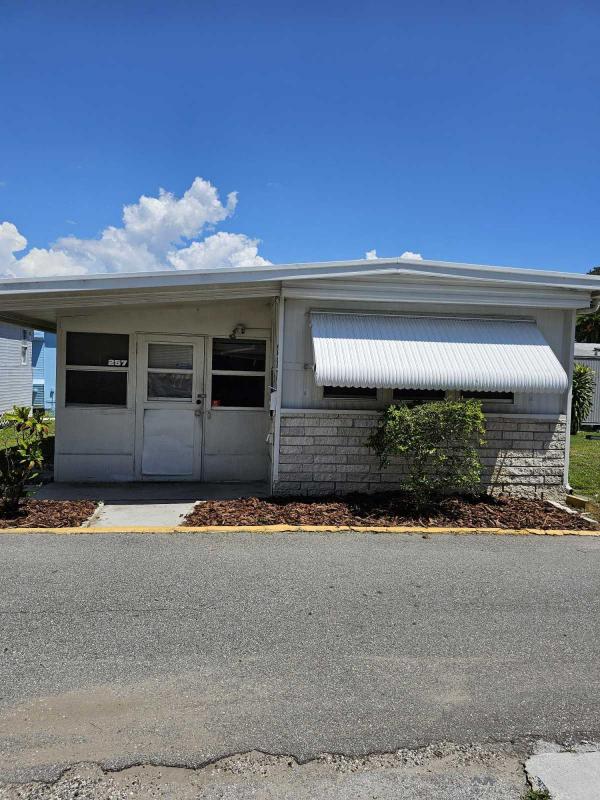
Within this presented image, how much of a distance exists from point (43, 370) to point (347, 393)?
20.3 m

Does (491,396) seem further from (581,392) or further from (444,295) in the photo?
(581,392)

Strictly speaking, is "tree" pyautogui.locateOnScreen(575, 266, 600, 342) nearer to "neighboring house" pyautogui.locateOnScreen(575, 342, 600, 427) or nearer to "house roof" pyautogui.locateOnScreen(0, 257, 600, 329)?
"neighboring house" pyautogui.locateOnScreen(575, 342, 600, 427)

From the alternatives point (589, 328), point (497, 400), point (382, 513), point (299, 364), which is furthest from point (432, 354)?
point (589, 328)

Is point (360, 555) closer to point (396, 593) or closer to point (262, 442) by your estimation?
point (396, 593)

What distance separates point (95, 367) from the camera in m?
8.43

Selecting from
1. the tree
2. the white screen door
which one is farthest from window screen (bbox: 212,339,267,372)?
the tree

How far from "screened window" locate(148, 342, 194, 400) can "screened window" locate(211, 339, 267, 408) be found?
0.37 metres

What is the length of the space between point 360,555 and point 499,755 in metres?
2.71

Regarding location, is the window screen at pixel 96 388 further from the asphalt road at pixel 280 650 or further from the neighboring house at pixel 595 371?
the neighboring house at pixel 595 371

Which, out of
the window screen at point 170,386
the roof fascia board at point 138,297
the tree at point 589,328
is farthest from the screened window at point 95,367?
the tree at point 589,328

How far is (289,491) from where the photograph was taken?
287 inches

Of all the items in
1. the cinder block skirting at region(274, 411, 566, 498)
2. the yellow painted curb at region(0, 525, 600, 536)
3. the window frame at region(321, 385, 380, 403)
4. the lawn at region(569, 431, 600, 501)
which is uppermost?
the window frame at region(321, 385, 380, 403)

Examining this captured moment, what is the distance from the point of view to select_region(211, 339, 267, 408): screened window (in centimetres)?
867

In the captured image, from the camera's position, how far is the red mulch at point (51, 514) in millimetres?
6055
